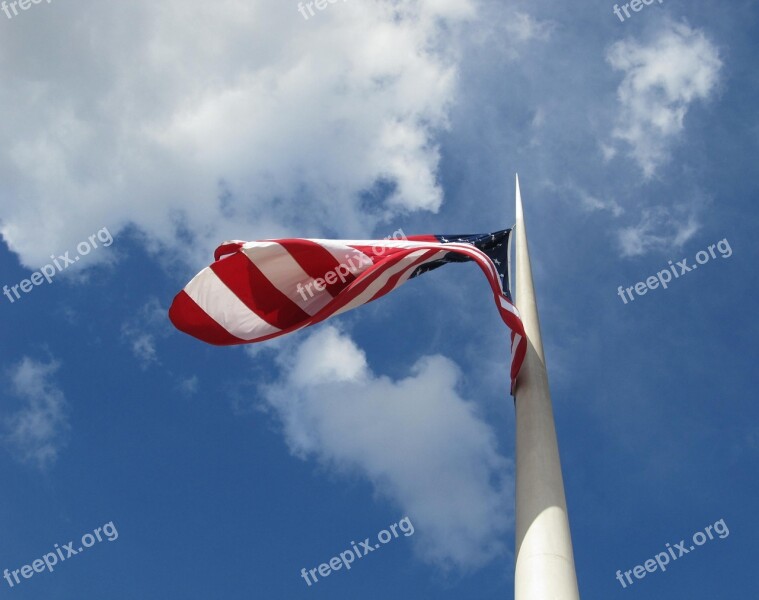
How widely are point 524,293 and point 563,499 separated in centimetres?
542

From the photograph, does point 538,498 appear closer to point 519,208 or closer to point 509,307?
point 509,307

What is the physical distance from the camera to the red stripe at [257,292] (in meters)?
21.1

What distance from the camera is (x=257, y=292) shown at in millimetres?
21219

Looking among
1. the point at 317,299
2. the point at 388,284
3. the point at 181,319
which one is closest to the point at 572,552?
the point at 388,284

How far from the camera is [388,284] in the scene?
19938 mm

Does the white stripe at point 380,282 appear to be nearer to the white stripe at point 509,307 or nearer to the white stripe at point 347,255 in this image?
the white stripe at point 347,255

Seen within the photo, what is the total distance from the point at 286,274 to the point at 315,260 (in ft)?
3.25

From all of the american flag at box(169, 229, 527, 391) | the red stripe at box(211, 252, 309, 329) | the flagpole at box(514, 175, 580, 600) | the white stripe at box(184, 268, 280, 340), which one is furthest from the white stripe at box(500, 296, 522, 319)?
the white stripe at box(184, 268, 280, 340)

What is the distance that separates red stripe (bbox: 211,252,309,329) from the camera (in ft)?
69.4

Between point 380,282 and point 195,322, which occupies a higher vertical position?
point 195,322

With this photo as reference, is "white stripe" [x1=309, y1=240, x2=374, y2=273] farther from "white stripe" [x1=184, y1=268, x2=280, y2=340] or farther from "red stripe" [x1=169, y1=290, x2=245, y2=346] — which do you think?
"red stripe" [x1=169, y1=290, x2=245, y2=346]

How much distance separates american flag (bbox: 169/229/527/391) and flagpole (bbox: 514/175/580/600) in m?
3.46

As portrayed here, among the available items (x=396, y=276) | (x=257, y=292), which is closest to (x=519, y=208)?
(x=396, y=276)

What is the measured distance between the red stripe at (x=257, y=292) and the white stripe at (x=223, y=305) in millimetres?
118
